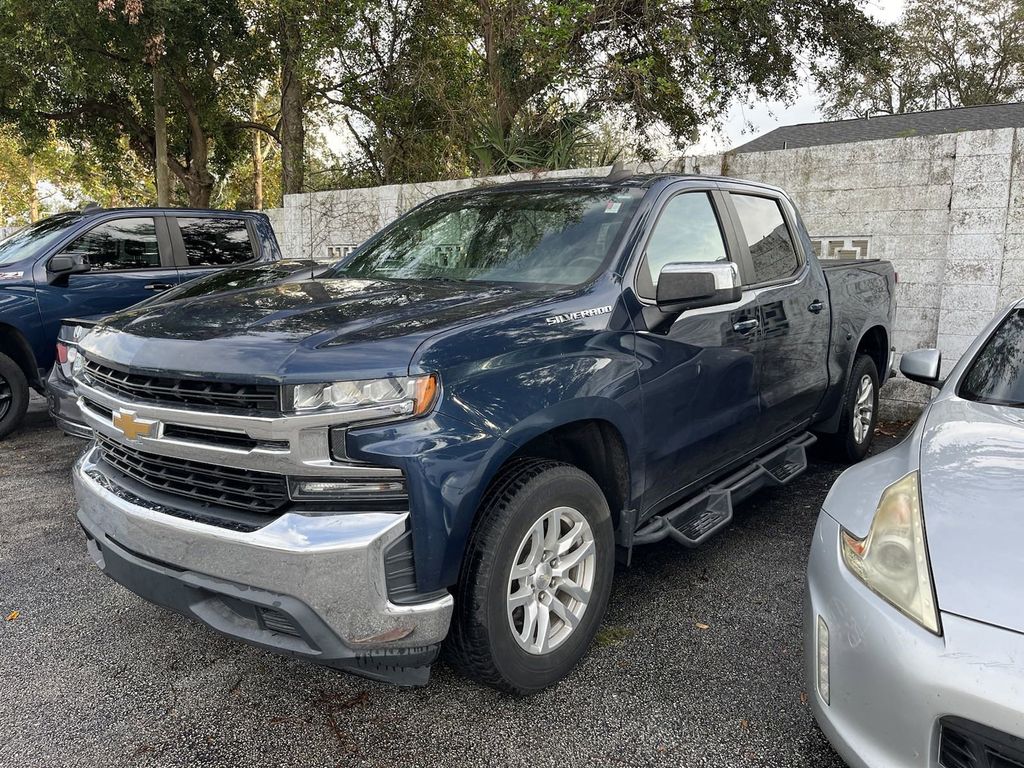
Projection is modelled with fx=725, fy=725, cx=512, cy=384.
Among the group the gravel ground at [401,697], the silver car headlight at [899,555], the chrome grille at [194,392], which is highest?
the chrome grille at [194,392]

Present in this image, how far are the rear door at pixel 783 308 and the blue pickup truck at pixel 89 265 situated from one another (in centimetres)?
515

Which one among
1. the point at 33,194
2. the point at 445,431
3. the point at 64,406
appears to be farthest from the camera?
the point at 33,194

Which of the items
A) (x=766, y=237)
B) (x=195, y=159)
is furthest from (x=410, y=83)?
(x=766, y=237)

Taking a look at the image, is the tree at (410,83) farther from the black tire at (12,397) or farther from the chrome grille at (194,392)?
the chrome grille at (194,392)

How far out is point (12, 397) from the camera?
5969 millimetres

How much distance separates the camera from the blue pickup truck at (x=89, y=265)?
595 cm

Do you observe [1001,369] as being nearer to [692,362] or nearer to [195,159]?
[692,362]

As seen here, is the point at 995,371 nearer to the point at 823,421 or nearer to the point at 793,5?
the point at 823,421

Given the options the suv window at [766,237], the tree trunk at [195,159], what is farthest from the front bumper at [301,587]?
the tree trunk at [195,159]

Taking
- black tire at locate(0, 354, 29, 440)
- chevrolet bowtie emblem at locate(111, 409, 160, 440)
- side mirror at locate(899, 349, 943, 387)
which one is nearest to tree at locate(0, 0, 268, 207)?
black tire at locate(0, 354, 29, 440)

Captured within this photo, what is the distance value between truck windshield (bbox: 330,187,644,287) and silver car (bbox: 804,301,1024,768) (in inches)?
53.0

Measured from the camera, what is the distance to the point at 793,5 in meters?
11.7

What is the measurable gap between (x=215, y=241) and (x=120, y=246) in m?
0.88

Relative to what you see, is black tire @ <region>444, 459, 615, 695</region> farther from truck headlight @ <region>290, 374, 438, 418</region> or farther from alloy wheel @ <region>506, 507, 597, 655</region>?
truck headlight @ <region>290, 374, 438, 418</region>
